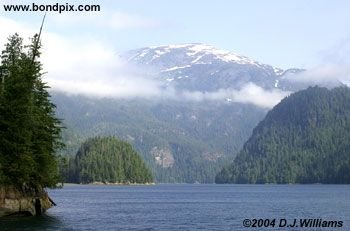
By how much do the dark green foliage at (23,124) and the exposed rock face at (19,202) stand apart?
1162mm

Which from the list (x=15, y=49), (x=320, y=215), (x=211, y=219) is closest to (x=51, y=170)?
(x=15, y=49)

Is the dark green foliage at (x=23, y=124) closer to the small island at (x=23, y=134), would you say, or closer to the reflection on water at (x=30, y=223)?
the small island at (x=23, y=134)

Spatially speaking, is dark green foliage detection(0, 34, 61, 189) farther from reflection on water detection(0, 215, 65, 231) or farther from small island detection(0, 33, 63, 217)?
reflection on water detection(0, 215, 65, 231)

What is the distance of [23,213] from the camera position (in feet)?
297

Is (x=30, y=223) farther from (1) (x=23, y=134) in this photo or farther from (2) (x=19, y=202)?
(1) (x=23, y=134)

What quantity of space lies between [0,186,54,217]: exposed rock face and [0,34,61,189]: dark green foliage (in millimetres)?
1162

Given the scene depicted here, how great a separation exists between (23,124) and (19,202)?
37.4 feet

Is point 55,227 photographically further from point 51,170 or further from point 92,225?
point 51,170

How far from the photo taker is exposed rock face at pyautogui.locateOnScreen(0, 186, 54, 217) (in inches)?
3364

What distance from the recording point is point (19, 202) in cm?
8862

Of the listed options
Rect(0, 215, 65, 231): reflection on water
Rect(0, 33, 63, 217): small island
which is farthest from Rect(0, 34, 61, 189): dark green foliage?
Rect(0, 215, 65, 231): reflection on water

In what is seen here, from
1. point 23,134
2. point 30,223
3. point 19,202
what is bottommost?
point 30,223

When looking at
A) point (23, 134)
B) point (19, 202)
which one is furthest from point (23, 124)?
point (19, 202)

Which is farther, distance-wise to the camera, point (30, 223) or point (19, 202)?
point (19, 202)
